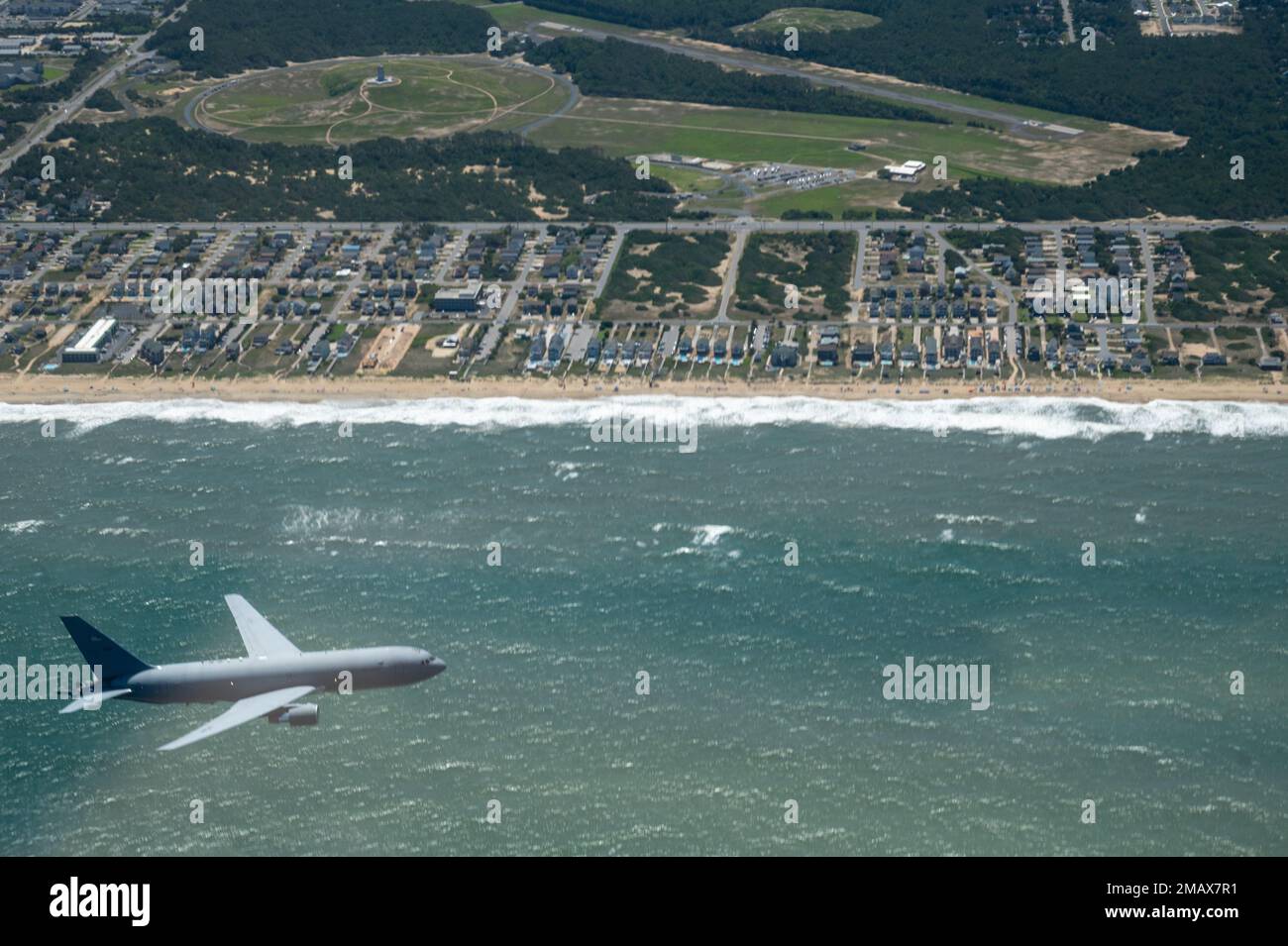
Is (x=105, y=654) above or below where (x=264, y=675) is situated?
above

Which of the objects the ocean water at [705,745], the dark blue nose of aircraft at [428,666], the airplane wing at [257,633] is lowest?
the ocean water at [705,745]

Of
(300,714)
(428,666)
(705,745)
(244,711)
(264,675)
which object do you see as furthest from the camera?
(428,666)

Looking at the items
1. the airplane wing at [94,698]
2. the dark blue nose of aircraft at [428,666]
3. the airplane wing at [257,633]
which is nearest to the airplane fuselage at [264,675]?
the dark blue nose of aircraft at [428,666]

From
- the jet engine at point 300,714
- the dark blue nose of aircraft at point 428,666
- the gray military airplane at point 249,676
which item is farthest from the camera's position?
the dark blue nose of aircraft at point 428,666

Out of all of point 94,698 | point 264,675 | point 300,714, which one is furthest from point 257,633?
point 94,698

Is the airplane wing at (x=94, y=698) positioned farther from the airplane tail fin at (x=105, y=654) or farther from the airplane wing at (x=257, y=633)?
the airplane wing at (x=257, y=633)

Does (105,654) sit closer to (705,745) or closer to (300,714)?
(300,714)

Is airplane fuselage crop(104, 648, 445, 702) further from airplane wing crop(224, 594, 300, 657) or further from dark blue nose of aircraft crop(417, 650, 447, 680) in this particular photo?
airplane wing crop(224, 594, 300, 657)
